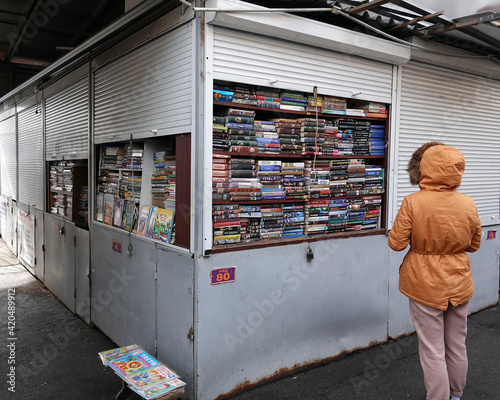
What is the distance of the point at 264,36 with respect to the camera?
3727 mm

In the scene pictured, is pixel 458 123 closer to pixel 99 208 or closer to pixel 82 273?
pixel 99 208

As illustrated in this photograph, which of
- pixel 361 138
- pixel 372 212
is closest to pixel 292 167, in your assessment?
pixel 361 138

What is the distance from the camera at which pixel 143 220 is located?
443cm

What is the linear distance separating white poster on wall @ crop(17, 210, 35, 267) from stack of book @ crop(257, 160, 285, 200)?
231 inches

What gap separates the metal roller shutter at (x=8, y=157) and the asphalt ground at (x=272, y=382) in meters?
4.84

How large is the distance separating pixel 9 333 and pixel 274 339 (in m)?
3.58

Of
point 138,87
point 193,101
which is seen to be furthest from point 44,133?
point 193,101

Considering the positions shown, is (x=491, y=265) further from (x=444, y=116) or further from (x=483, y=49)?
(x=483, y=49)

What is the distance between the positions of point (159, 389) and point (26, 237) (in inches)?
267

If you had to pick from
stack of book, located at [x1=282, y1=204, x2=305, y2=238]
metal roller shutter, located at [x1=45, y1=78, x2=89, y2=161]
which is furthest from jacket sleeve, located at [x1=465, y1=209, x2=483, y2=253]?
metal roller shutter, located at [x1=45, y1=78, x2=89, y2=161]

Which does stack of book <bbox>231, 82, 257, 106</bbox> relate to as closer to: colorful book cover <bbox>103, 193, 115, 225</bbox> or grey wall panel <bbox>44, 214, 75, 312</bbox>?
colorful book cover <bbox>103, 193, 115, 225</bbox>

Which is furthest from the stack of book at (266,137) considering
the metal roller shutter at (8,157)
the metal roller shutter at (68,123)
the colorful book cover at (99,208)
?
the metal roller shutter at (8,157)

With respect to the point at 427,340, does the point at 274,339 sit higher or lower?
lower

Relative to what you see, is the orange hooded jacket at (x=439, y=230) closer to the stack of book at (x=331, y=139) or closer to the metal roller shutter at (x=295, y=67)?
the stack of book at (x=331, y=139)
